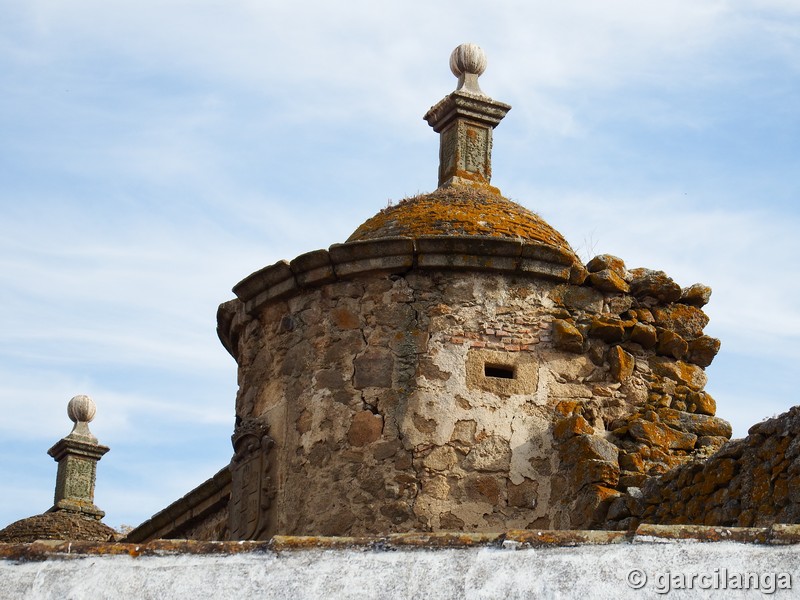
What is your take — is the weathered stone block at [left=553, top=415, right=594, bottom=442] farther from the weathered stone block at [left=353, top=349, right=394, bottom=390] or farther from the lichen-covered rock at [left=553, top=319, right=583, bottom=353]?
the weathered stone block at [left=353, top=349, right=394, bottom=390]

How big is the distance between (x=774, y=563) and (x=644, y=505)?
4129 millimetres

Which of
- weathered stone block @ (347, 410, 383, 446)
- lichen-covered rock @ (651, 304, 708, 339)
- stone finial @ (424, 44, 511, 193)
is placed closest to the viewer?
weathered stone block @ (347, 410, 383, 446)

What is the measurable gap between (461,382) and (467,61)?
124 inches

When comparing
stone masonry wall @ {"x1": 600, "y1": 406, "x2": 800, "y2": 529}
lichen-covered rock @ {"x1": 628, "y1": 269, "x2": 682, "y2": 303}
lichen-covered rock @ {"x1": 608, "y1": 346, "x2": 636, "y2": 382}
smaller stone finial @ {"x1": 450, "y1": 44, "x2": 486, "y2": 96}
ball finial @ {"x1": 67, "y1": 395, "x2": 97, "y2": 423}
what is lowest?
stone masonry wall @ {"x1": 600, "y1": 406, "x2": 800, "y2": 529}

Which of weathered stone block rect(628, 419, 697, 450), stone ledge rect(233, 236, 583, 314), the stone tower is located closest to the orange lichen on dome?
the stone tower

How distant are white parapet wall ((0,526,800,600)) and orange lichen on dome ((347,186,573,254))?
521cm

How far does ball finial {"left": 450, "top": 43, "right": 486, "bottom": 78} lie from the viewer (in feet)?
38.8

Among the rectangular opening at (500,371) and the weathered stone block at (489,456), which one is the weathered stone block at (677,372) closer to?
the rectangular opening at (500,371)

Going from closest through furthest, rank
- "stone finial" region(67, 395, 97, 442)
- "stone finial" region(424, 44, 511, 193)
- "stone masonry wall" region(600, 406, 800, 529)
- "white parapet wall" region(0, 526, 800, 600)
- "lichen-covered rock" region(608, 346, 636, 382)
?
"white parapet wall" region(0, 526, 800, 600) → "stone masonry wall" region(600, 406, 800, 529) → "lichen-covered rock" region(608, 346, 636, 382) → "stone finial" region(424, 44, 511, 193) → "stone finial" region(67, 395, 97, 442)

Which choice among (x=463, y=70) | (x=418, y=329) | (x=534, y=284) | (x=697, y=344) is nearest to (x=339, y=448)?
(x=418, y=329)

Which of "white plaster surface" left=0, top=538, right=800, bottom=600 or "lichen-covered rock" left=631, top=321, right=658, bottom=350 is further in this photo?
"lichen-covered rock" left=631, top=321, right=658, bottom=350

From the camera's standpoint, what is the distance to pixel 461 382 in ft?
31.4

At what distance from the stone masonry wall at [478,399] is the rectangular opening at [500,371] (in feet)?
0.03

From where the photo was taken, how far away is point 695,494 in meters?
8.01
